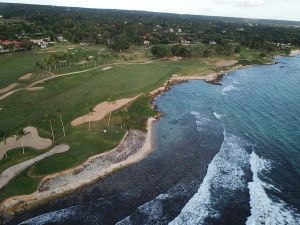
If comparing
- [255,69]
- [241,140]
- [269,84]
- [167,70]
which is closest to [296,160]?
[241,140]

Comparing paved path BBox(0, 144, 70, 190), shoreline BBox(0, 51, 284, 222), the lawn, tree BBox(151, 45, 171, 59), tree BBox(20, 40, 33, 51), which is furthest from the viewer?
tree BBox(20, 40, 33, 51)

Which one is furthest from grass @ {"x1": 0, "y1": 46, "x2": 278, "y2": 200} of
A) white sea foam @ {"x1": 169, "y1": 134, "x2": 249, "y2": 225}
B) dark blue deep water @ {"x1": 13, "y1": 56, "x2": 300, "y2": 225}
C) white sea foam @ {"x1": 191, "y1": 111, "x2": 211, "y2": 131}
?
white sea foam @ {"x1": 169, "y1": 134, "x2": 249, "y2": 225}

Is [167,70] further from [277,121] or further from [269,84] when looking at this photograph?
[277,121]

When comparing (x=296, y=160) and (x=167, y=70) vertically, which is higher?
(x=296, y=160)

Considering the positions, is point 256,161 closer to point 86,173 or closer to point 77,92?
point 86,173

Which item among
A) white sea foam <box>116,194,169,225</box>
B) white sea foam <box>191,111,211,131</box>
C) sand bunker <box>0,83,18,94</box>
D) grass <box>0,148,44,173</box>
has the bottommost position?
→ sand bunker <box>0,83,18,94</box>

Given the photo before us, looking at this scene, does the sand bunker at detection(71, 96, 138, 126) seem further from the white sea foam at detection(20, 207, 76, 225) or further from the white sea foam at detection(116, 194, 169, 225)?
the white sea foam at detection(116, 194, 169, 225)

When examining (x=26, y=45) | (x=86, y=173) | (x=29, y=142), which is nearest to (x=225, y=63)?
(x=26, y=45)
